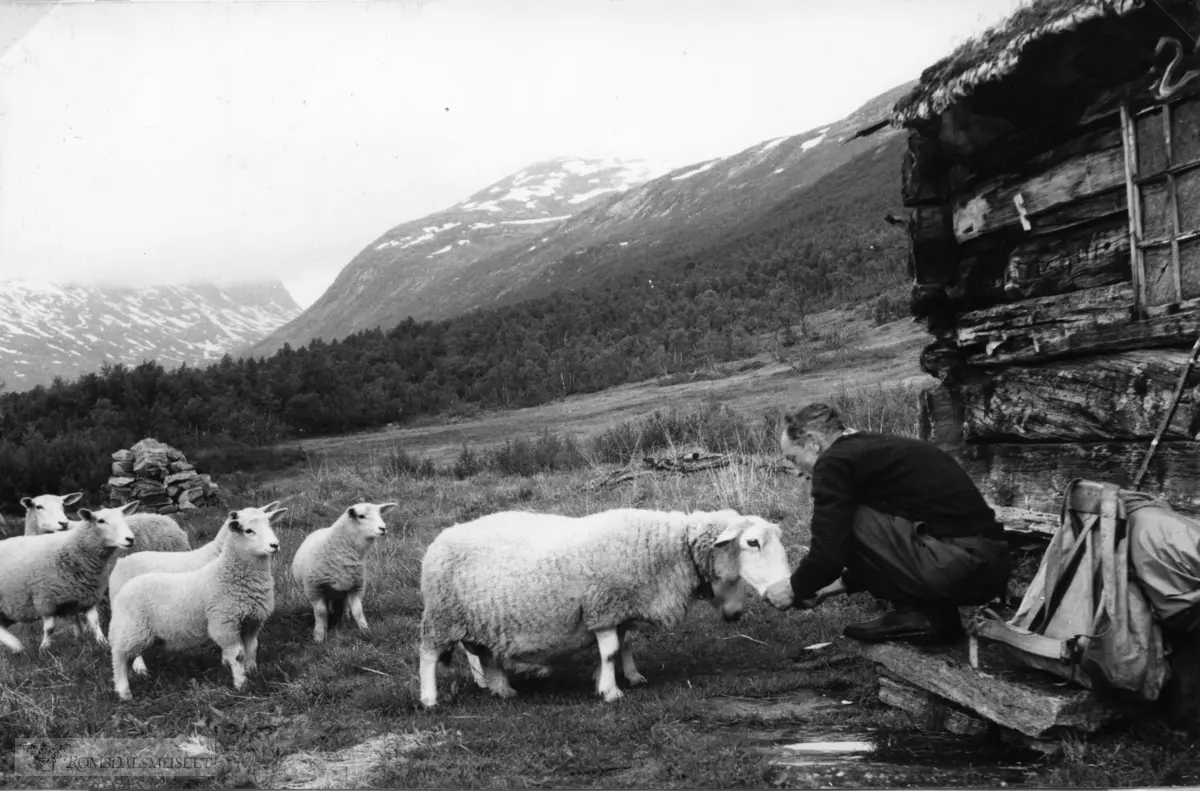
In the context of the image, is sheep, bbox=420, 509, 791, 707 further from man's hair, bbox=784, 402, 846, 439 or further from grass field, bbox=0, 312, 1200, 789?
man's hair, bbox=784, 402, 846, 439

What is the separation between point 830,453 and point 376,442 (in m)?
18.5

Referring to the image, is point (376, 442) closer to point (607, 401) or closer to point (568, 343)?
point (607, 401)

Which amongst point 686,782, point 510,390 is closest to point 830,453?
point 686,782

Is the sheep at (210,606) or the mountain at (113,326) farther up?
the mountain at (113,326)

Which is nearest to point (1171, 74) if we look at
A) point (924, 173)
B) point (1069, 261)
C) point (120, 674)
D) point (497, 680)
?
point (1069, 261)

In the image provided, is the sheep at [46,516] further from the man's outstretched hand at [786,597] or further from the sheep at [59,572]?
the man's outstretched hand at [786,597]

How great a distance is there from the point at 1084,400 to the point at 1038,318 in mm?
758

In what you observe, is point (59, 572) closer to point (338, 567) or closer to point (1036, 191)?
point (338, 567)

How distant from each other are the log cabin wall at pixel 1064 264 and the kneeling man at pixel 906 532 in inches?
59.5

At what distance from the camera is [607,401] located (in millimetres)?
24047

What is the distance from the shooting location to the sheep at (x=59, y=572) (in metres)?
8.61

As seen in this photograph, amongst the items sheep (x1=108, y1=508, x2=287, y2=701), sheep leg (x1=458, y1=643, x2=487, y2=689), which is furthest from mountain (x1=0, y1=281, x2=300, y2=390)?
sheep leg (x1=458, y1=643, x2=487, y2=689)

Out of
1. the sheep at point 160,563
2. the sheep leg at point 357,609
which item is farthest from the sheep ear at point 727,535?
the sheep at point 160,563

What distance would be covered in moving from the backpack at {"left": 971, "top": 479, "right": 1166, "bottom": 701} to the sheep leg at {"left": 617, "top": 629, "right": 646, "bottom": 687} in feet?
7.35
